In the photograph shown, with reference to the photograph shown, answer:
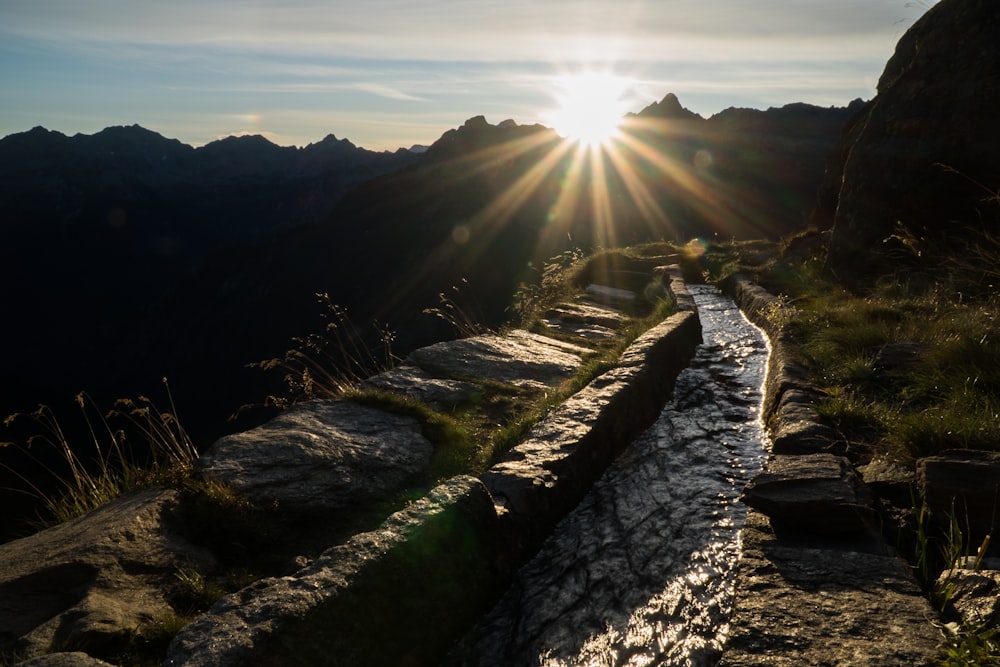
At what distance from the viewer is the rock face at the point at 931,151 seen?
23.5 feet

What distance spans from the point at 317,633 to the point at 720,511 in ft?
6.15

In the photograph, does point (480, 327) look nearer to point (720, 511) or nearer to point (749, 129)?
point (720, 511)

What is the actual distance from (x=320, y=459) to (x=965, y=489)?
9.08ft

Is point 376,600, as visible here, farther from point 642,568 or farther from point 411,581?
point 642,568

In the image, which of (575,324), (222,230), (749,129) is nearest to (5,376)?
(222,230)

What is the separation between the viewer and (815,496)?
2504 millimetres

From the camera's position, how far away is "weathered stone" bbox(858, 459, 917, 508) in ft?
8.71

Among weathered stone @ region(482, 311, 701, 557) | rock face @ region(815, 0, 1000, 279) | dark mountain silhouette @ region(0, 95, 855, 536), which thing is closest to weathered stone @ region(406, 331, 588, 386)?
weathered stone @ region(482, 311, 701, 557)

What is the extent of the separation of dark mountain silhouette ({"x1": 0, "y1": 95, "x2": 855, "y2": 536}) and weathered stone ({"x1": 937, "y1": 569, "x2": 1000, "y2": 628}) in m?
13.2

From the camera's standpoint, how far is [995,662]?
154cm

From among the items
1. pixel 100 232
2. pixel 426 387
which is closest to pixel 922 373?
pixel 426 387

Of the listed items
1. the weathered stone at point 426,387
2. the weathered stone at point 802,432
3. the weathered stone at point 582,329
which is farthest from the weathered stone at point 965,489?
the weathered stone at point 582,329

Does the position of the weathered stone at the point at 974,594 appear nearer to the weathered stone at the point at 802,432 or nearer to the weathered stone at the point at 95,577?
the weathered stone at the point at 802,432

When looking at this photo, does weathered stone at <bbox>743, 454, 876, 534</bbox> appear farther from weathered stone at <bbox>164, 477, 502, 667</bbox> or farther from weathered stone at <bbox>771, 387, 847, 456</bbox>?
weathered stone at <bbox>164, 477, 502, 667</bbox>
